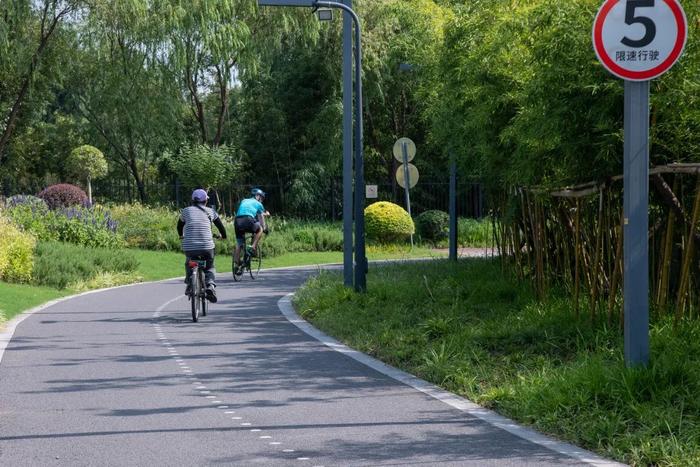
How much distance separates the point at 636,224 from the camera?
7.60m

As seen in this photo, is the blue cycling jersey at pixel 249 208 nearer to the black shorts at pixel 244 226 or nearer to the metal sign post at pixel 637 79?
the black shorts at pixel 244 226

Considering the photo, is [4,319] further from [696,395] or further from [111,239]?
[111,239]

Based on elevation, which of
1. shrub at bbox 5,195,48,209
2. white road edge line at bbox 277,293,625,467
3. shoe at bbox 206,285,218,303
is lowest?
white road edge line at bbox 277,293,625,467

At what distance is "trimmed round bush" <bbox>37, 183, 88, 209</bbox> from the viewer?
33.1 meters

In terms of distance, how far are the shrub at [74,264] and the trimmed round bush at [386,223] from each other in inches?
342

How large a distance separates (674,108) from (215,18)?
27913 mm

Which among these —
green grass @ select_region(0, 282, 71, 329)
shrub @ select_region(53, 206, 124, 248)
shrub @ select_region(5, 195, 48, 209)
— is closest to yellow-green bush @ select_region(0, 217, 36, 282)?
green grass @ select_region(0, 282, 71, 329)

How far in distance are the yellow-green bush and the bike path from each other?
21.2 ft

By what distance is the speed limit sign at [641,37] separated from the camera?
7453 mm

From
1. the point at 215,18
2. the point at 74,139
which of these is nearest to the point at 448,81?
the point at 215,18

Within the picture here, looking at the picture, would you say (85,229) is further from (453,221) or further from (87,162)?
(87,162)

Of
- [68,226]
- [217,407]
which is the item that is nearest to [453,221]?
[68,226]

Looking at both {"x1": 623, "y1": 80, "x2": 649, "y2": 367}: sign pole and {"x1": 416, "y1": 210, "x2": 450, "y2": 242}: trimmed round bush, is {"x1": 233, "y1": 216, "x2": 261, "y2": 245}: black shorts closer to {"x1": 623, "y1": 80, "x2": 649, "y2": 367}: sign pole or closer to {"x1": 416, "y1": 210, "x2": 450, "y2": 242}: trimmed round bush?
{"x1": 416, "y1": 210, "x2": 450, "y2": 242}: trimmed round bush

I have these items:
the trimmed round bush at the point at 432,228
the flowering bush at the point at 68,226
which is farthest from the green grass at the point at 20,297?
the trimmed round bush at the point at 432,228
